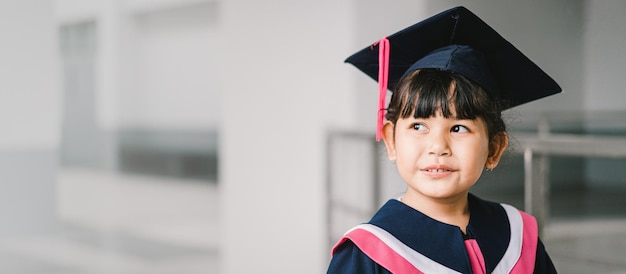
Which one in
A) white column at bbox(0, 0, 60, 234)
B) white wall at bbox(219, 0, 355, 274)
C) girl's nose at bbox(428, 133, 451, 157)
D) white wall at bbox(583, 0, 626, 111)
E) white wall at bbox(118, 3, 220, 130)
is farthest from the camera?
white wall at bbox(219, 0, 355, 274)

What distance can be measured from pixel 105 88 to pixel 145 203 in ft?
1.90

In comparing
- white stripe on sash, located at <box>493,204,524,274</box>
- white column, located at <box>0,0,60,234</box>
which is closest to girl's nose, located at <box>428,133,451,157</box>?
white stripe on sash, located at <box>493,204,524,274</box>

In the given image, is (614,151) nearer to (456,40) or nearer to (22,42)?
(456,40)

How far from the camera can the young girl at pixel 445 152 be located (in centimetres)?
144

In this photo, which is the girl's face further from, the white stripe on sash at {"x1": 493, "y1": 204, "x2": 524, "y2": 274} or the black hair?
the white stripe on sash at {"x1": 493, "y1": 204, "x2": 524, "y2": 274}

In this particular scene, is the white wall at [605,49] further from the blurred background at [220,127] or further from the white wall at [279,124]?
the white wall at [279,124]

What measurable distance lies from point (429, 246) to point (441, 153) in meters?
0.17

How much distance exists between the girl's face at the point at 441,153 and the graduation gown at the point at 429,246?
7 cm

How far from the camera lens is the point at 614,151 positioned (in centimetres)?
274

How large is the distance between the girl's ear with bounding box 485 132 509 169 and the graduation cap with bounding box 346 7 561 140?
0.24 feet

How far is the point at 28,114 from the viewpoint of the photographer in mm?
3271

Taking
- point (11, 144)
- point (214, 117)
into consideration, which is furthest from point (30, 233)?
point (214, 117)

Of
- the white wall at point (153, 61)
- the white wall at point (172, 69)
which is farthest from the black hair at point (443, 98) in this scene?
the white wall at point (172, 69)

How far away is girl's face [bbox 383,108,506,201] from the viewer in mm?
1432
